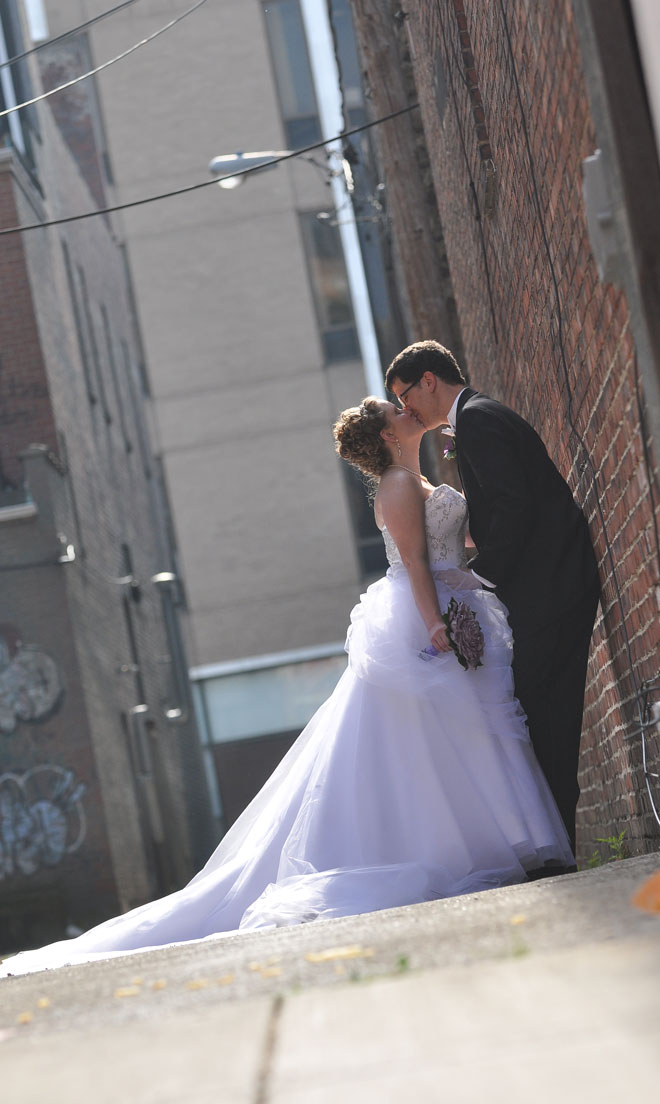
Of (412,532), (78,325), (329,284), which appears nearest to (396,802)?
(412,532)

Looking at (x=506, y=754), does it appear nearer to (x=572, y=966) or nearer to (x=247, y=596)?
(x=572, y=966)

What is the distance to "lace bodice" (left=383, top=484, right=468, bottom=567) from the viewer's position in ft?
18.8

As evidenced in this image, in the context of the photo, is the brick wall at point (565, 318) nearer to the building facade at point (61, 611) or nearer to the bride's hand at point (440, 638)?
the bride's hand at point (440, 638)

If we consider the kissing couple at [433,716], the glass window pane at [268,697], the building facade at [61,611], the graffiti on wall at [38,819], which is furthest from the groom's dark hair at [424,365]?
the glass window pane at [268,697]

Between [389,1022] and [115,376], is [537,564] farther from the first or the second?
[115,376]

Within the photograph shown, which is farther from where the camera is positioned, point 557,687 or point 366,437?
point 366,437

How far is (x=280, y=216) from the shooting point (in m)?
29.9

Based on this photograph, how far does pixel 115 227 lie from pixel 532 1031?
2953 centimetres

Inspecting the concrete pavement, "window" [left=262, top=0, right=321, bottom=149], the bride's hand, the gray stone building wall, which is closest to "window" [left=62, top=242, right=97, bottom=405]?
the gray stone building wall

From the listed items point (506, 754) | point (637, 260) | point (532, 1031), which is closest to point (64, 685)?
point (506, 754)

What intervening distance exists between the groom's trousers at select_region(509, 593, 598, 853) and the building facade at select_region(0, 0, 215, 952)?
11891mm

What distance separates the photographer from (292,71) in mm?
30484

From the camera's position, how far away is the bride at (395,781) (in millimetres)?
5238

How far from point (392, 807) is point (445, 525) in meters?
1.20
